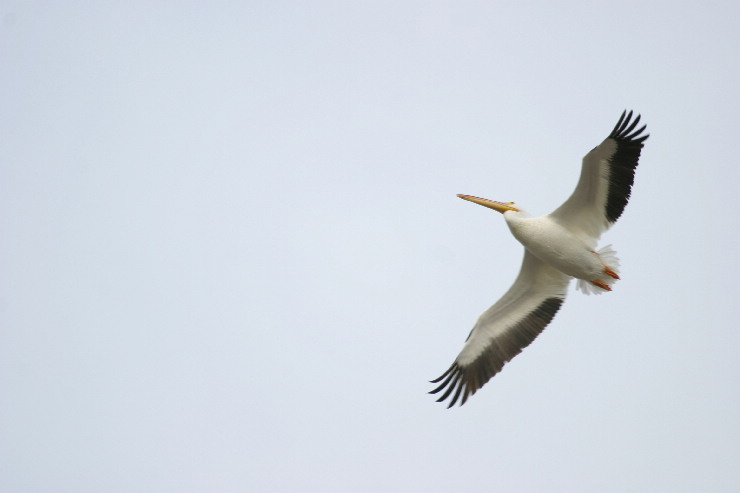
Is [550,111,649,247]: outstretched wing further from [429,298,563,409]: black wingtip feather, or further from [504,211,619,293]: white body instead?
[429,298,563,409]: black wingtip feather

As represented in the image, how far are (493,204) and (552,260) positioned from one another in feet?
4.36

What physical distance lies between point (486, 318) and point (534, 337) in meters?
0.73

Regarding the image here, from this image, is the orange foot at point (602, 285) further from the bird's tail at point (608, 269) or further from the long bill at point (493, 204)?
the long bill at point (493, 204)

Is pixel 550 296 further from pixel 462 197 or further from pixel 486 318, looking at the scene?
pixel 462 197

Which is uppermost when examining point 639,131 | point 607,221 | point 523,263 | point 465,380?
point 639,131

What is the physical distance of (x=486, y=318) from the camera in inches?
498

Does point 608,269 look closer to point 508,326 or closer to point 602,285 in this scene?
point 602,285

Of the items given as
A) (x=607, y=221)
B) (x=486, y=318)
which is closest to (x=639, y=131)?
(x=607, y=221)

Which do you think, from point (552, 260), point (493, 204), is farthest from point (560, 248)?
point (493, 204)

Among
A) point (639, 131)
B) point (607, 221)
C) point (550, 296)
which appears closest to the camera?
point (639, 131)

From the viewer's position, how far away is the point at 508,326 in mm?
12602

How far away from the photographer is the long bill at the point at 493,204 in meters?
12.6

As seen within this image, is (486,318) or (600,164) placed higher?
(600,164)

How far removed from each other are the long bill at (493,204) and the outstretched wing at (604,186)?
33.0 inches
